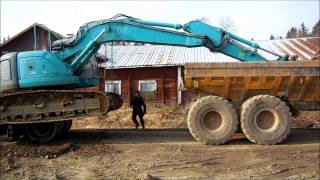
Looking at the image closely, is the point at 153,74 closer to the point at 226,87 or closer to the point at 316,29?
the point at 226,87

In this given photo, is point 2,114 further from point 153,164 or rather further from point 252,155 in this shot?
point 252,155

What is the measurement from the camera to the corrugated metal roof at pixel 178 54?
2805 cm

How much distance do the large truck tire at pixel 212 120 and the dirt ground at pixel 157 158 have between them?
282 mm

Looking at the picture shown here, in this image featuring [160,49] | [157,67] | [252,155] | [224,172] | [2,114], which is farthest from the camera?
[160,49]

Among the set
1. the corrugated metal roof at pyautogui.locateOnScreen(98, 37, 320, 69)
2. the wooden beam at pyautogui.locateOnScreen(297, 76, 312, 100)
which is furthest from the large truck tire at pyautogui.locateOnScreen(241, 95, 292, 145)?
the corrugated metal roof at pyautogui.locateOnScreen(98, 37, 320, 69)

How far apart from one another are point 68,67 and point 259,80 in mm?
5215

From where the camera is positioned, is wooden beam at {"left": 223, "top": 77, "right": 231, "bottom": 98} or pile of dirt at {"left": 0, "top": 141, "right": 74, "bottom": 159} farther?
wooden beam at {"left": 223, "top": 77, "right": 231, "bottom": 98}

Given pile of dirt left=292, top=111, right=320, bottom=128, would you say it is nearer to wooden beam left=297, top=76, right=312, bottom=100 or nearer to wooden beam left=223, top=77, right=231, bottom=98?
wooden beam left=297, top=76, right=312, bottom=100

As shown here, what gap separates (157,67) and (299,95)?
16.9 m

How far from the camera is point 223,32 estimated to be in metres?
12.6

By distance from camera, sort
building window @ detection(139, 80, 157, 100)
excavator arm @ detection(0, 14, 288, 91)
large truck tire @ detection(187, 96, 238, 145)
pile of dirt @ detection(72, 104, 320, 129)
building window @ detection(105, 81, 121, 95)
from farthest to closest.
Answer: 1. building window @ detection(105, 81, 121, 95)
2. building window @ detection(139, 80, 157, 100)
3. pile of dirt @ detection(72, 104, 320, 129)
4. excavator arm @ detection(0, 14, 288, 91)
5. large truck tire @ detection(187, 96, 238, 145)

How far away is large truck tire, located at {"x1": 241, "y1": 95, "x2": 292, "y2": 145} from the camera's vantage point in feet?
37.6

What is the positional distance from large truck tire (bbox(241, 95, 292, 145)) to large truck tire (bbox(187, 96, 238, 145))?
12.9 inches

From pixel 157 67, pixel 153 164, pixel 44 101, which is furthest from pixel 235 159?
pixel 157 67
